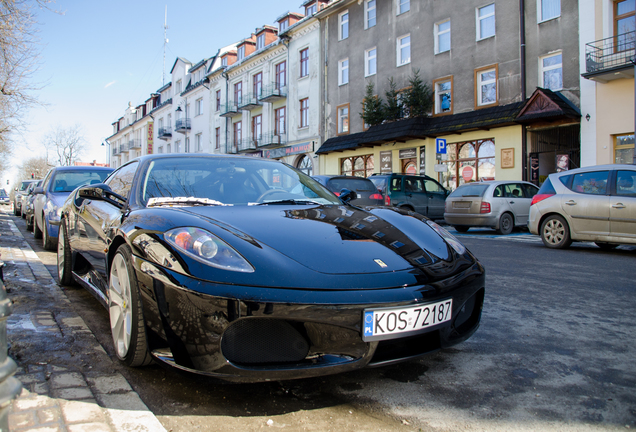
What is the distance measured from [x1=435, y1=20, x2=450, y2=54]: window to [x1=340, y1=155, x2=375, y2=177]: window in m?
6.45

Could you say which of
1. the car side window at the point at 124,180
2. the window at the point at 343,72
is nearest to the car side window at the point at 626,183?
the car side window at the point at 124,180

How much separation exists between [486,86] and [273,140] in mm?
15940

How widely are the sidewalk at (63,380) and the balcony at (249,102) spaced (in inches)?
1211

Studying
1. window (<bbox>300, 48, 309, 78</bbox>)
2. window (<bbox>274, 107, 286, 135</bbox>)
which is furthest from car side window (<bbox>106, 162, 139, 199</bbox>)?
window (<bbox>274, 107, 286, 135</bbox>)

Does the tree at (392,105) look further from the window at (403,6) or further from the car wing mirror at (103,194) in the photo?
the car wing mirror at (103,194)

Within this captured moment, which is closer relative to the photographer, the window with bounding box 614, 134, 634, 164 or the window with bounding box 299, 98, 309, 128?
the window with bounding box 614, 134, 634, 164

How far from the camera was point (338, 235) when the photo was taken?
2.56 m

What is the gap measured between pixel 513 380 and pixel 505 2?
1921 cm

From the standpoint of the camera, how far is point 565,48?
16.4 meters

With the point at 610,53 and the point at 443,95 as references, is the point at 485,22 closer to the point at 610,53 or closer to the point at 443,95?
the point at 443,95

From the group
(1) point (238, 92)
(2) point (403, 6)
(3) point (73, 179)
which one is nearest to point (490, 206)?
(3) point (73, 179)

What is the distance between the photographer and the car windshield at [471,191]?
1238 cm

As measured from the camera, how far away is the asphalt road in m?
2.03

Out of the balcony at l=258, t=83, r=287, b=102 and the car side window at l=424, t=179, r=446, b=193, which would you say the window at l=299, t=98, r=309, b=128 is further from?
the car side window at l=424, t=179, r=446, b=193
